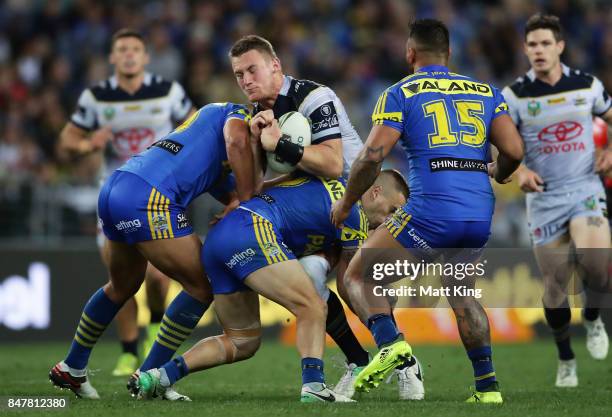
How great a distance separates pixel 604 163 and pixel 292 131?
3.43m

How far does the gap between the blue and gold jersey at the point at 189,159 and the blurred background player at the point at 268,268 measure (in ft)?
1.26

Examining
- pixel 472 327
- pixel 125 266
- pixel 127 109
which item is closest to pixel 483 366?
pixel 472 327

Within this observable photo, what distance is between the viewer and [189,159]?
7152mm

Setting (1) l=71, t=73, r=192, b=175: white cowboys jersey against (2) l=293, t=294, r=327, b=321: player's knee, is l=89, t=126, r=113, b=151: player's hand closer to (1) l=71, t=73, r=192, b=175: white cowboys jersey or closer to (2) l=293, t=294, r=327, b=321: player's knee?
(1) l=71, t=73, r=192, b=175: white cowboys jersey

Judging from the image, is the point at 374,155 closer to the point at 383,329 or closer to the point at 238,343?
the point at 383,329

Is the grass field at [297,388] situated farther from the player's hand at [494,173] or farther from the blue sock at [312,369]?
the player's hand at [494,173]

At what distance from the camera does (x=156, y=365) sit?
7.33 metres

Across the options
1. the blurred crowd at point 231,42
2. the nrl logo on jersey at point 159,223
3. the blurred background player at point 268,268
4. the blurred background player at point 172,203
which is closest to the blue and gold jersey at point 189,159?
the blurred background player at point 172,203

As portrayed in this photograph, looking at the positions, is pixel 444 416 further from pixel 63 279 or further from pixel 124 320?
pixel 63 279

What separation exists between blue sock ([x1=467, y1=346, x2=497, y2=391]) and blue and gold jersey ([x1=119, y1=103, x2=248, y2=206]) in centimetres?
203

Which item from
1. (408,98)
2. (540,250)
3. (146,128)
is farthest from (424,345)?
(408,98)

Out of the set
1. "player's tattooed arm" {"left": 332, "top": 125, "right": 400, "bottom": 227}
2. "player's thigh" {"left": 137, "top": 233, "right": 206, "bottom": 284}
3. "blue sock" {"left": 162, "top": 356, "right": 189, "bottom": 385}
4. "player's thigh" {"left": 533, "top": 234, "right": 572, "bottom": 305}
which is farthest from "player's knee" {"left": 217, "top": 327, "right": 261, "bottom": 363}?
"player's thigh" {"left": 533, "top": 234, "right": 572, "bottom": 305}

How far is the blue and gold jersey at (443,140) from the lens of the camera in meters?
6.82

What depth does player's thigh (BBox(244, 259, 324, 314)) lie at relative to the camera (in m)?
6.70
